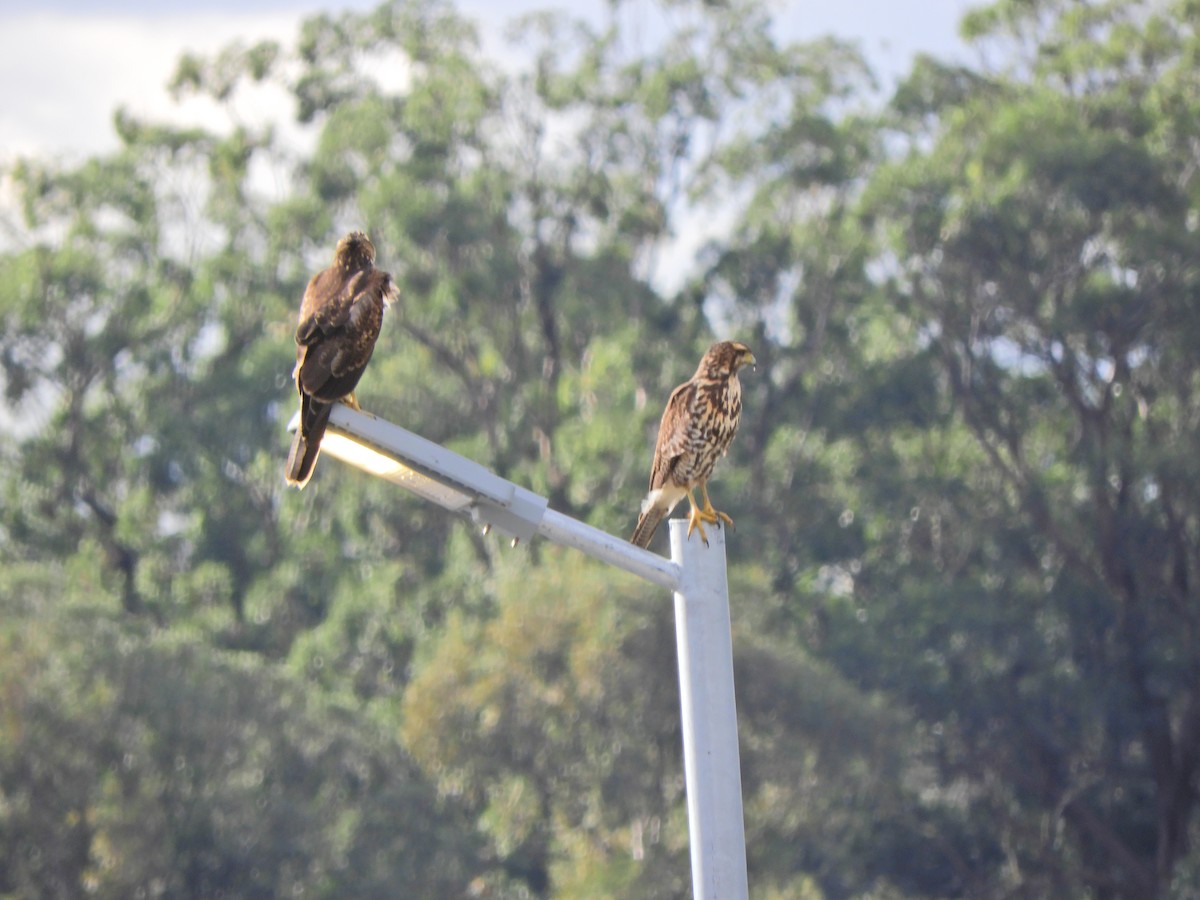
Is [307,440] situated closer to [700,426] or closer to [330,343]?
[330,343]

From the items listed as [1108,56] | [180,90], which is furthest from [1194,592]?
[180,90]

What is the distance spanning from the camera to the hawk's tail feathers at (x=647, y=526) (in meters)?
6.59

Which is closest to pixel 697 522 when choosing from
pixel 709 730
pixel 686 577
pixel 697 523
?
pixel 697 523

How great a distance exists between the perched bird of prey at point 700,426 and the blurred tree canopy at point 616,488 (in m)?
14.8

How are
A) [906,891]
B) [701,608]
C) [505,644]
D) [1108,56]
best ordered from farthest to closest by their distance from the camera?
[1108,56] < [906,891] < [505,644] < [701,608]

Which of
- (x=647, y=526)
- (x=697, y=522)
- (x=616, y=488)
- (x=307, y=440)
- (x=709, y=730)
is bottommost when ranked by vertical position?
(x=709, y=730)

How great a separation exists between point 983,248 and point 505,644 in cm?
957

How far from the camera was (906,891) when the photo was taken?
2831 centimetres

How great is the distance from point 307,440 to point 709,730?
1302 millimetres

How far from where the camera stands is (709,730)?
15.3 ft

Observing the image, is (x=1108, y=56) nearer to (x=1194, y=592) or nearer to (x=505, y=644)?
(x=1194, y=592)

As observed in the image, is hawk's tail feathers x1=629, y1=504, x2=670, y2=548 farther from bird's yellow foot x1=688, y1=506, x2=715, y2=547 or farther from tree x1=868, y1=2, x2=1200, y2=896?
tree x1=868, y1=2, x2=1200, y2=896

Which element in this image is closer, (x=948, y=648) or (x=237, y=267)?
(x=948, y=648)

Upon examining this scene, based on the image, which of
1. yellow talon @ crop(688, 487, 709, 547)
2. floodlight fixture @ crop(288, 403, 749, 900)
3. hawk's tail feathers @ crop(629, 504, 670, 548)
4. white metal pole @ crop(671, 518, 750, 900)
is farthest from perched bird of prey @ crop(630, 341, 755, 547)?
white metal pole @ crop(671, 518, 750, 900)
